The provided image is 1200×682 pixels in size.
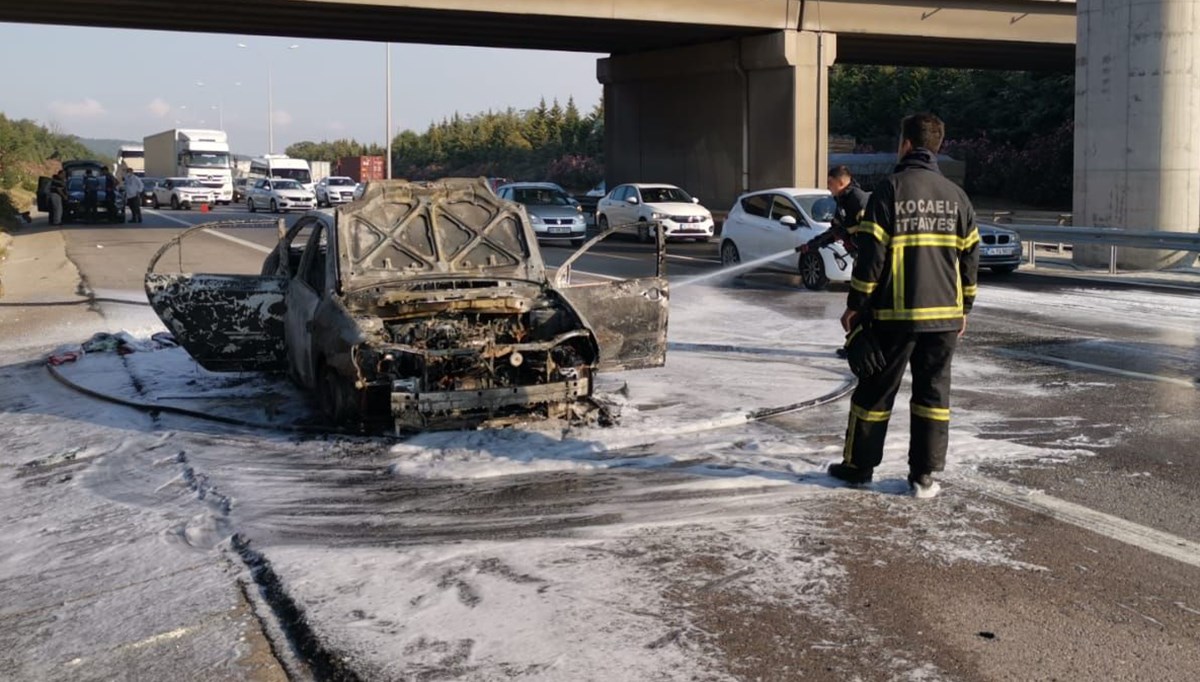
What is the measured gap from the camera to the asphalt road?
4.38 metres

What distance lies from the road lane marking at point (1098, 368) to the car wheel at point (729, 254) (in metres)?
8.89

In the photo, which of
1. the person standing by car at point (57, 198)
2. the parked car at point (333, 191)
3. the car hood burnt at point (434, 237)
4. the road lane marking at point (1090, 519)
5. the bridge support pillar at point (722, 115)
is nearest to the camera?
the road lane marking at point (1090, 519)

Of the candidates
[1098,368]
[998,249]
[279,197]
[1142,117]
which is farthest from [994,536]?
[279,197]

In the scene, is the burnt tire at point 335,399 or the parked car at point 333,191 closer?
the burnt tire at point 335,399

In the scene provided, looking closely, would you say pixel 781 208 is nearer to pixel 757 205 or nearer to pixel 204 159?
pixel 757 205

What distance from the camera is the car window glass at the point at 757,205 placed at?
19594mm

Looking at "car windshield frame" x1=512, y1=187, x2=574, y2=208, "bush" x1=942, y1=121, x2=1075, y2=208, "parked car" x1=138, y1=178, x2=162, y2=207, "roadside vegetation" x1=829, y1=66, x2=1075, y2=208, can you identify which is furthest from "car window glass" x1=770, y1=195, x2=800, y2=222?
"parked car" x1=138, y1=178, x2=162, y2=207

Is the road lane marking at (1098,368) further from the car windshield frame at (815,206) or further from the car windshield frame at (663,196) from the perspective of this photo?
the car windshield frame at (663,196)

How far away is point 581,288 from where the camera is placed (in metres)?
9.20

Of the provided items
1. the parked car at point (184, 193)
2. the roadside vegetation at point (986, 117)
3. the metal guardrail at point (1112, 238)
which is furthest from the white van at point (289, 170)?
the metal guardrail at point (1112, 238)

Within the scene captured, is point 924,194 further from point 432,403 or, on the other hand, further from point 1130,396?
point 1130,396

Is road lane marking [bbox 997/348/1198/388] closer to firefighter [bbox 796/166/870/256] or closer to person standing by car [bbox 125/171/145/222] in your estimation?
firefighter [bbox 796/166/870/256]

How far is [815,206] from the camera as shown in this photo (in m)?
18.6

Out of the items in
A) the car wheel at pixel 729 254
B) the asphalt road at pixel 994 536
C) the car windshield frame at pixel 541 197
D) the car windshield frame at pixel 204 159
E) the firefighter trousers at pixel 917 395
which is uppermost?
the car windshield frame at pixel 204 159
